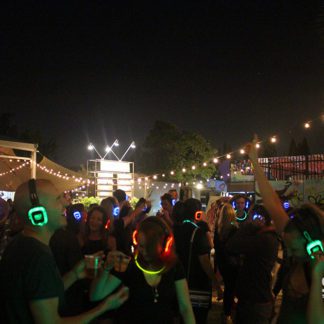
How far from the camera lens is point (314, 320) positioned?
2084 millimetres

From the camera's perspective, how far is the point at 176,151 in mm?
31594

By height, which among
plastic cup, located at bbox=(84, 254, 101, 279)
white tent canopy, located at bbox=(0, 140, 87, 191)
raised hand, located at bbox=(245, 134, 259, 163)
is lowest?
plastic cup, located at bbox=(84, 254, 101, 279)

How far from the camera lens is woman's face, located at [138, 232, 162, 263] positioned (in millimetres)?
2887

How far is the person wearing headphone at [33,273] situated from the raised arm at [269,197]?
138 centimetres

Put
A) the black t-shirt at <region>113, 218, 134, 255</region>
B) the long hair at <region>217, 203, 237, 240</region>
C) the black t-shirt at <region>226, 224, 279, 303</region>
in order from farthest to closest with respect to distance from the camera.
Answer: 1. the black t-shirt at <region>113, 218, 134, 255</region>
2. the long hair at <region>217, 203, 237, 240</region>
3. the black t-shirt at <region>226, 224, 279, 303</region>

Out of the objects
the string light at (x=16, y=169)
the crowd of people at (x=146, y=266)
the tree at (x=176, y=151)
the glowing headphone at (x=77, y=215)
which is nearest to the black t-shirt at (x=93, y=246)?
the crowd of people at (x=146, y=266)

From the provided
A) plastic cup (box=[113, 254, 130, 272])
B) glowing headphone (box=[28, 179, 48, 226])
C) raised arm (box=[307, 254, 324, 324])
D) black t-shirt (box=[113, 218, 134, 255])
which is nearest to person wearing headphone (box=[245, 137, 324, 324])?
raised arm (box=[307, 254, 324, 324])

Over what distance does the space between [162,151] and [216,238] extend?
1029 inches

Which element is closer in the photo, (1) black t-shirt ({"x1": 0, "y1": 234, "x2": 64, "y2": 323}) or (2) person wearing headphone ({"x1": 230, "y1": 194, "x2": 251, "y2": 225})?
(1) black t-shirt ({"x1": 0, "y1": 234, "x2": 64, "y2": 323})

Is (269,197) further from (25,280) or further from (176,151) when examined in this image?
(176,151)

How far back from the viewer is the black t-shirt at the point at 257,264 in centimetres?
395

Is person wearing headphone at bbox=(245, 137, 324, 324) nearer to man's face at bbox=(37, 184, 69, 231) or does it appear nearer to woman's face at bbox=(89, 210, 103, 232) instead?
man's face at bbox=(37, 184, 69, 231)

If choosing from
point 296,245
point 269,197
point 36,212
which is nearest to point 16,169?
point 269,197

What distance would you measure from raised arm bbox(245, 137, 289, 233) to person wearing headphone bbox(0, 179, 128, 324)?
1.38 metres
